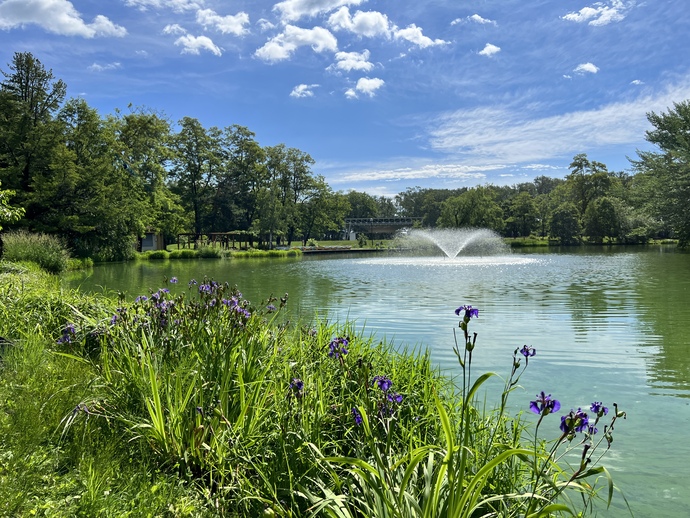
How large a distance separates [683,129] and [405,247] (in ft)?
100

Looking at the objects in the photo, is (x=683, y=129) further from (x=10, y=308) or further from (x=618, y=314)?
(x=10, y=308)

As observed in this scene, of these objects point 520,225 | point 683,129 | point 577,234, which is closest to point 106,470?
point 683,129

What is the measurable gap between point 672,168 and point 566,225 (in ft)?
110

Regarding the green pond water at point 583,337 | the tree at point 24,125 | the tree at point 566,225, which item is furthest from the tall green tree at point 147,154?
the tree at point 566,225

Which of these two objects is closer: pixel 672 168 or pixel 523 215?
pixel 672 168

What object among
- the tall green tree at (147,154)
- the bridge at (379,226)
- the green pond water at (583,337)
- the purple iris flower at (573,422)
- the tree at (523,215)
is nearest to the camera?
the purple iris flower at (573,422)

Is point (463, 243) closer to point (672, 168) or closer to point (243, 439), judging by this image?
point (672, 168)

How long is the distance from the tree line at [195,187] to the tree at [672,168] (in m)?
A: 0.08

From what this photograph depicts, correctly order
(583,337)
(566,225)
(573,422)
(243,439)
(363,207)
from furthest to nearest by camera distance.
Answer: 1. (363,207)
2. (566,225)
3. (583,337)
4. (243,439)
5. (573,422)

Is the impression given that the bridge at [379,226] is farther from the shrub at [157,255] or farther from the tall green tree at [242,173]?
the shrub at [157,255]

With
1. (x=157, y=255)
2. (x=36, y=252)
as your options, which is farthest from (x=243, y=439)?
(x=157, y=255)

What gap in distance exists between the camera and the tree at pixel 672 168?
95.2 feet

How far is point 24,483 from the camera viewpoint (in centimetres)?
226

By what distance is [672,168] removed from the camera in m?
29.9
